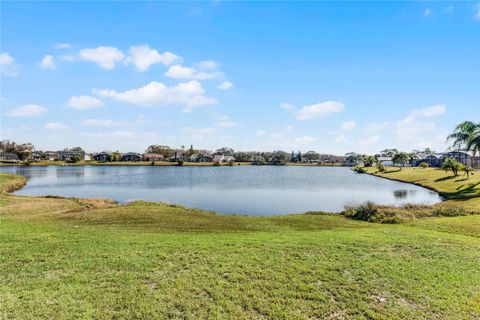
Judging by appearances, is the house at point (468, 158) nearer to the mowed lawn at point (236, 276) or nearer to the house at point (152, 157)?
the mowed lawn at point (236, 276)

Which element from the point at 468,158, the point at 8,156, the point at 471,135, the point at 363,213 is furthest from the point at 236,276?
the point at 8,156

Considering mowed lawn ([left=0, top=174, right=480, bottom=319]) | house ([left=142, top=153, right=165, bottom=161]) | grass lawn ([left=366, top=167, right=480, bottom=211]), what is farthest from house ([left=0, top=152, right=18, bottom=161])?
grass lawn ([left=366, top=167, right=480, bottom=211])

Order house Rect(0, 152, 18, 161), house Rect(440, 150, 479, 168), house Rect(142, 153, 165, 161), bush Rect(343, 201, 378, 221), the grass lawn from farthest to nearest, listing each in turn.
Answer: house Rect(142, 153, 165, 161), house Rect(0, 152, 18, 161), house Rect(440, 150, 479, 168), the grass lawn, bush Rect(343, 201, 378, 221)

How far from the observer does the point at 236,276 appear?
29.0ft

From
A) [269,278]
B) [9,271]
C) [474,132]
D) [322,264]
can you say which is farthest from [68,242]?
[474,132]

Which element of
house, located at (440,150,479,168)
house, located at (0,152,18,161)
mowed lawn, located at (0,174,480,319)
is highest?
house, located at (0,152,18,161)

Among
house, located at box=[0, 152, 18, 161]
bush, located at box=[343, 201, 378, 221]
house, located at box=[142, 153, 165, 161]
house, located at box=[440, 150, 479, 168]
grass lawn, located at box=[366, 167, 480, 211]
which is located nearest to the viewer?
bush, located at box=[343, 201, 378, 221]

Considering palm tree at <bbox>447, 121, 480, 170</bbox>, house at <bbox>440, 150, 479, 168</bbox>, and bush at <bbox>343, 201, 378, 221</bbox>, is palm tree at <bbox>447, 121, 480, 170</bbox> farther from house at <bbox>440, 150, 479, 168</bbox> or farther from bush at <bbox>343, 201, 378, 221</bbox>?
house at <bbox>440, 150, 479, 168</bbox>

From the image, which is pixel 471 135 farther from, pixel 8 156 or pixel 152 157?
pixel 8 156

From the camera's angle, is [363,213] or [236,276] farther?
[363,213]

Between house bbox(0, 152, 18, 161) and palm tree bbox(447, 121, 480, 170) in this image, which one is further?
A: house bbox(0, 152, 18, 161)

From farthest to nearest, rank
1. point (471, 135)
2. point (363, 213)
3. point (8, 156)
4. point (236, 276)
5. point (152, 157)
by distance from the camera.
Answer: point (152, 157) → point (8, 156) → point (471, 135) → point (363, 213) → point (236, 276)

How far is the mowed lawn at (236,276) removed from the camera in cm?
706

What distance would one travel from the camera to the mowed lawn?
706 centimetres
